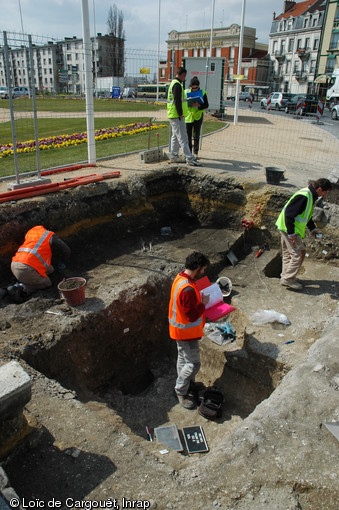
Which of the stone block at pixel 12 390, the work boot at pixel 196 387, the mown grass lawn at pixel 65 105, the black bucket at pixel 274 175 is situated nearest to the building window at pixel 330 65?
the mown grass lawn at pixel 65 105

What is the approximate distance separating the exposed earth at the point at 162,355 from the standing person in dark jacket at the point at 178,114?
516 mm

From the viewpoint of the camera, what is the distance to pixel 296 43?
192ft

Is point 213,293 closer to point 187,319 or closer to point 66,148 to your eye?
point 187,319

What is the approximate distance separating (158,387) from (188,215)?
4.98 m

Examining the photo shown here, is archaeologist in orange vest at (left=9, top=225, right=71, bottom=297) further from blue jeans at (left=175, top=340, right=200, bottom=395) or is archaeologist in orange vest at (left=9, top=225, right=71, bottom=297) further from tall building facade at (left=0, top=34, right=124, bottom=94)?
tall building facade at (left=0, top=34, right=124, bottom=94)

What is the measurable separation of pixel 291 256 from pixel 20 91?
21.3ft

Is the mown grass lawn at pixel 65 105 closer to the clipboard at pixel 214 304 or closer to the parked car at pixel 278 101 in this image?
the clipboard at pixel 214 304

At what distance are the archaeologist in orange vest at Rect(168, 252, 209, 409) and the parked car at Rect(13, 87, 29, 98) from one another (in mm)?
5699

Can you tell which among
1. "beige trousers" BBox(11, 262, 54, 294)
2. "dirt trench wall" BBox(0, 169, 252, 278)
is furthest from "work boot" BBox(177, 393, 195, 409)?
"dirt trench wall" BBox(0, 169, 252, 278)

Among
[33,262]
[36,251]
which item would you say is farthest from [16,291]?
[36,251]

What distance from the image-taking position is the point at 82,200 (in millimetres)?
7918

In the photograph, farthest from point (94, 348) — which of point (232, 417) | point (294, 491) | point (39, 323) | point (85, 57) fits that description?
point (85, 57)

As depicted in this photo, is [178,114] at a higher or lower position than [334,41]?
lower

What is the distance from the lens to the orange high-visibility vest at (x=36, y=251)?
596cm
